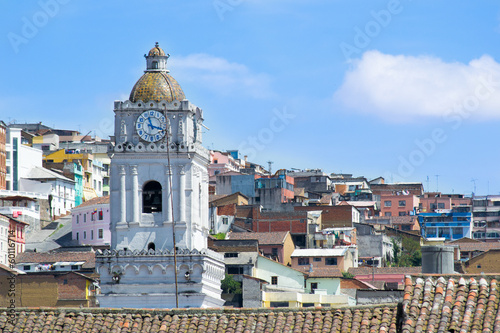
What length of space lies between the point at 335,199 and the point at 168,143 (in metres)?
87.2

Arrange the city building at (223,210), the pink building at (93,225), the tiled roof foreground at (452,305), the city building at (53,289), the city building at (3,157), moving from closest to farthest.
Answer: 1. the tiled roof foreground at (452,305)
2. the city building at (53,289)
3. the city building at (223,210)
4. the pink building at (93,225)
5. the city building at (3,157)

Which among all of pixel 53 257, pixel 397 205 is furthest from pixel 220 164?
pixel 53 257

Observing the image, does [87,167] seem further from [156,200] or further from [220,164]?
[156,200]

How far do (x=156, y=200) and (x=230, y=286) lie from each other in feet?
111

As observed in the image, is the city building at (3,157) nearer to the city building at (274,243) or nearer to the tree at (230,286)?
the city building at (274,243)

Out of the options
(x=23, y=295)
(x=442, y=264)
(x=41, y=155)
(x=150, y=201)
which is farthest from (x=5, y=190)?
(x=442, y=264)

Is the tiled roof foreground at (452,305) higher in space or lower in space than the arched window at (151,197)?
lower

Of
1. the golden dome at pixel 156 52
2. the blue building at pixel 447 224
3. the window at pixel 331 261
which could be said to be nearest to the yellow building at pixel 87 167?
the blue building at pixel 447 224

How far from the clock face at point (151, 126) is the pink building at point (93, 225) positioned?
199 feet

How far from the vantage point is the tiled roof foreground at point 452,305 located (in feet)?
99.2

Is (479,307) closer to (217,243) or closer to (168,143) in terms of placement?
(168,143)

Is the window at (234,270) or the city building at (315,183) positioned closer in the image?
the window at (234,270)

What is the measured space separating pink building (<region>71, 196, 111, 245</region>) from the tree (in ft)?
89.8

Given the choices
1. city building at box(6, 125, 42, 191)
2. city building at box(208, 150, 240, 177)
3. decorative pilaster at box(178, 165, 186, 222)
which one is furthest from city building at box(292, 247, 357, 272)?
decorative pilaster at box(178, 165, 186, 222)
